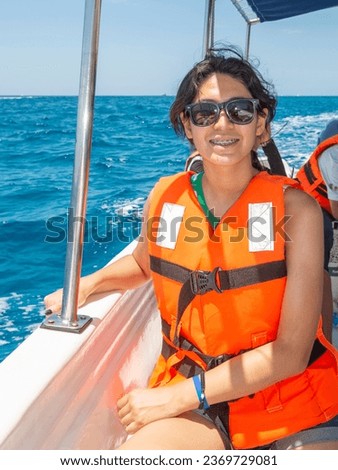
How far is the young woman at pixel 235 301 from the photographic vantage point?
121 centimetres

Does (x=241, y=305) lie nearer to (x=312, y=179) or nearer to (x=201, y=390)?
(x=201, y=390)

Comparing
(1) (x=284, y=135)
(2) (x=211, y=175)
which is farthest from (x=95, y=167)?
(2) (x=211, y=175)

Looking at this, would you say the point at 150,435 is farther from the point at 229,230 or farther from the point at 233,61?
the point at 233,61

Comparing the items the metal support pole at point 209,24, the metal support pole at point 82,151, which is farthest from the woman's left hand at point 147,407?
the metal support pole at point 209,24

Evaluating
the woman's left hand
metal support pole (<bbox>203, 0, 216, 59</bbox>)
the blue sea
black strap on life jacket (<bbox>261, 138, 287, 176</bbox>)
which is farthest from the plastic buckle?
metal support pole (<bbox>203, 0, 216, 59</bbox>)

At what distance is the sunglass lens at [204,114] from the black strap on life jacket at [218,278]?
366 mm

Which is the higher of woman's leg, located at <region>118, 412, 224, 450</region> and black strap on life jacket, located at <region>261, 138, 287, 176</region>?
black strap on life jacket, located at <region>261, 138, 287, 176</region>

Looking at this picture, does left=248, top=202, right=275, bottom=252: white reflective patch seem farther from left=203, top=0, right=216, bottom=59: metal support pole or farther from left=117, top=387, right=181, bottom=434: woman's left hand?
left=203, top=0, right=216, bottom=59: metal support pole

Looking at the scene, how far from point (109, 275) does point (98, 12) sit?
75cm

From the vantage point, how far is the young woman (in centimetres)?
121

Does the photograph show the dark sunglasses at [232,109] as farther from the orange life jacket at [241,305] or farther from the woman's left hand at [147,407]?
the woman's left hand at [147,407]

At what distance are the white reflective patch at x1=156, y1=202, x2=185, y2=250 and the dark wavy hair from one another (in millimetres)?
263

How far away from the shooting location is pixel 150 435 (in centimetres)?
120

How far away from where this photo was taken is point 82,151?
49.8 inches
